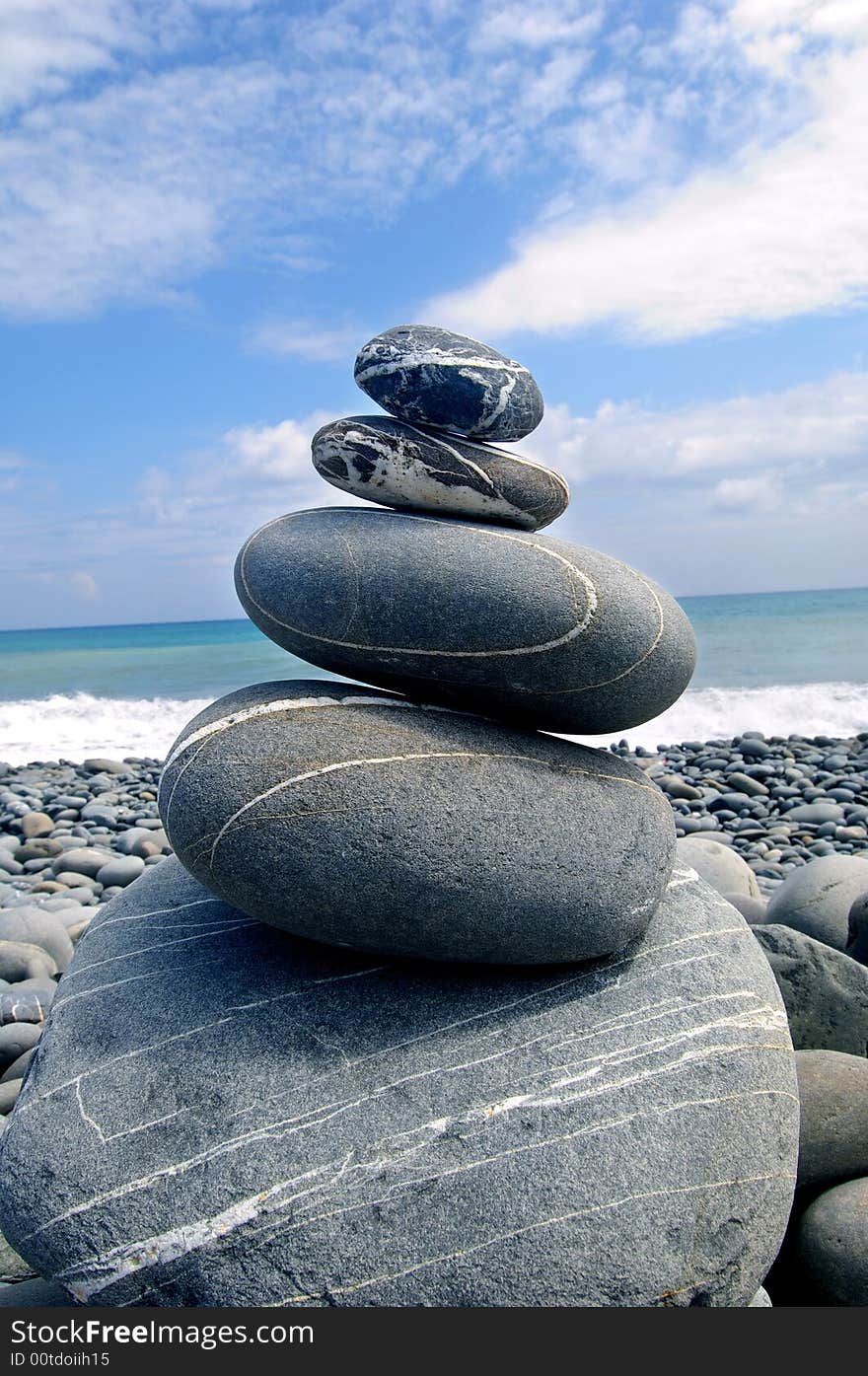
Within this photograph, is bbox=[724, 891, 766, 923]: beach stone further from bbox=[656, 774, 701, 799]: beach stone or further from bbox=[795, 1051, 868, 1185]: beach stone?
bbox=[656, 774, 701, 799]: beach stone

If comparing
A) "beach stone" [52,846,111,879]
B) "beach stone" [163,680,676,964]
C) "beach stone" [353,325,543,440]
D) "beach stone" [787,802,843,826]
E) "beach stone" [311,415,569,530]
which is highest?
"beach stone" [353,325,543,440]

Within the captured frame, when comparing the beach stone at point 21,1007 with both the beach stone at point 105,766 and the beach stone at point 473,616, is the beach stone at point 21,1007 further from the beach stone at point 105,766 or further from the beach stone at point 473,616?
the beach stone at point 105,766

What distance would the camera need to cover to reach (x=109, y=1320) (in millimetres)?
2412

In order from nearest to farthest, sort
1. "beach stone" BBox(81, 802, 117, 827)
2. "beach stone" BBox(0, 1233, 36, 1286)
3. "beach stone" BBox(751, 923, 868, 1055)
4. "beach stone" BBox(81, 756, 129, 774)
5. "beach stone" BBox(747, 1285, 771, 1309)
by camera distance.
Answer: "beach stone" BBox(747, 1285, 771, 1309) < "beach stone" BBox(0, 1233, 36, 1286) < "beach stone" BBox(751, 923, 868, 1055) < "beach stone" BBox(81, 802, 117, 827) < "beach stone" BBox(81, 756, 129, 774)

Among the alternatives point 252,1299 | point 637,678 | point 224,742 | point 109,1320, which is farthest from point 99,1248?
point 637,678

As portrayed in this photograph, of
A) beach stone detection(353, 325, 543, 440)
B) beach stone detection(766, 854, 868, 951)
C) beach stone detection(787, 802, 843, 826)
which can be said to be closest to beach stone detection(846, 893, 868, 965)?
beach stone detection(766, 854, 868, 951)

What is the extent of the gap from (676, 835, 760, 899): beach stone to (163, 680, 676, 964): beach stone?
96.5 inches

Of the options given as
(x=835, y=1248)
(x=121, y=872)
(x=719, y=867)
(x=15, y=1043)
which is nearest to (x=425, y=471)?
(x=835, y=1248)

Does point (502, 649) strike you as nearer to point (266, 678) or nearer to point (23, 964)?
point (23, 964)

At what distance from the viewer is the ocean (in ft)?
50.7

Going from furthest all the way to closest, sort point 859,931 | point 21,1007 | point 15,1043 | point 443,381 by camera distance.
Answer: point 21,1007 < point 859,931 < point 15,1043 < point 443,381

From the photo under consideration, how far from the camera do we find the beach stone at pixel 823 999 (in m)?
3.63

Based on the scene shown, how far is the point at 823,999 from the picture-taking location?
3.65m

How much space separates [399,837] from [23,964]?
3089 mm
